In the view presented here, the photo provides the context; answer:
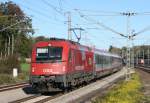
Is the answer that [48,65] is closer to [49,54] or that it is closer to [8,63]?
[49,54]

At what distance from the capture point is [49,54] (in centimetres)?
2722

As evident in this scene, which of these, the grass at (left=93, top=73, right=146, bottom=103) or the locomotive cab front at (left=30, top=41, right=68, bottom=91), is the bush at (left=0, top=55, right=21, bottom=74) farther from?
the grass at (left=93, top=73, right=146, bottom=103)

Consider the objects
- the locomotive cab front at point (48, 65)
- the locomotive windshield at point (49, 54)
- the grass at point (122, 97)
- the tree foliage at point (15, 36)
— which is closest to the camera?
the grass at point (122, 97)

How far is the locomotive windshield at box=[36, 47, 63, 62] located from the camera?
88.8ft

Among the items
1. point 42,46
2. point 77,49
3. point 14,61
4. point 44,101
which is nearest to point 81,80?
point 77,49

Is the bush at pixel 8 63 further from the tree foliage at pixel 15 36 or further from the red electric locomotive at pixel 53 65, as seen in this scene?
the tree foliage at pixel 15 36

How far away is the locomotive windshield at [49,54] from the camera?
2708 centimetres

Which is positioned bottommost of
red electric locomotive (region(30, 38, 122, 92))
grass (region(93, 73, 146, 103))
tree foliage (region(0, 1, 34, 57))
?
grass (region(93, 73, 146, 103))

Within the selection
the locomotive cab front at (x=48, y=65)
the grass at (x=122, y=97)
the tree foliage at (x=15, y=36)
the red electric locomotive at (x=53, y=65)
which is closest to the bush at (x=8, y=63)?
the red electric locomotive at (x=53, y=65)

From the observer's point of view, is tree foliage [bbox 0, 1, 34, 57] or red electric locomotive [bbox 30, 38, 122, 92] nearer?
red electric locomotive [bbox 30, 38, 122, 92]

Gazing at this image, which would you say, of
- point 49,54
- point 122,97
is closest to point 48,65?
point 49,54

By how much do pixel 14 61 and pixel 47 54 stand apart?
28287 mm

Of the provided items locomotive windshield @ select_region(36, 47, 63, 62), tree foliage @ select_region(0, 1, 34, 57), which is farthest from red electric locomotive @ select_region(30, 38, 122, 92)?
tree foliage @ select_region(0, 1, 34, 57)

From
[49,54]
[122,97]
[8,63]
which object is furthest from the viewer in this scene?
[8,63]
